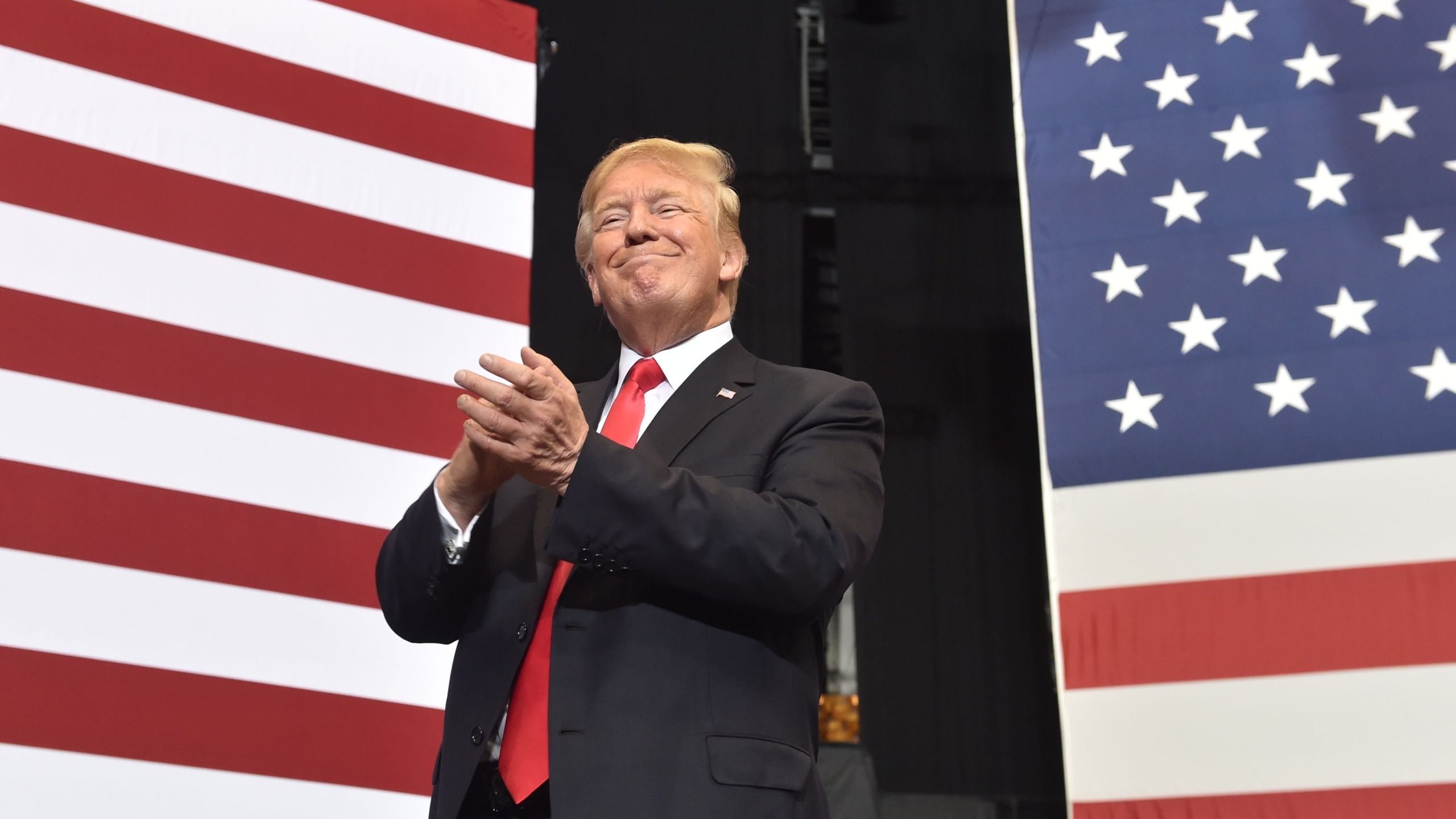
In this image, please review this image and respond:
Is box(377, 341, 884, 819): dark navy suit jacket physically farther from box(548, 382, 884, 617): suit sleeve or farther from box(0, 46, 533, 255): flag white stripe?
box(0, 46, 533, 255): flag white stripe

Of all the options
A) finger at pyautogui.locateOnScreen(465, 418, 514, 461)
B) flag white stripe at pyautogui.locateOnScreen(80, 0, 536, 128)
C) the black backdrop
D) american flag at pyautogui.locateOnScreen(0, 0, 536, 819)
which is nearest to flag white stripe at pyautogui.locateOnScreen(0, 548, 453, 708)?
american flag at pyautogui.locateOnScreen(0, 0, 536, 819)

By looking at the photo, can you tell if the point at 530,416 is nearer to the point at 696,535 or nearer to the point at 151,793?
the point at 696,535

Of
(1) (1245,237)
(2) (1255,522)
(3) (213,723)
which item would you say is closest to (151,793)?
(3) (213,723)

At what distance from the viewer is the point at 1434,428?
116 inches

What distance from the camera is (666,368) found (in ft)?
4.97

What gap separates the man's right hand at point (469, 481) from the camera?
1314 mm

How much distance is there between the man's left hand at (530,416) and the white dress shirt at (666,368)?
0.19m

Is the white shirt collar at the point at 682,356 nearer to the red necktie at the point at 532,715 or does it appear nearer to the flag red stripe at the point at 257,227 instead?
the red necktie at the point at 532,715

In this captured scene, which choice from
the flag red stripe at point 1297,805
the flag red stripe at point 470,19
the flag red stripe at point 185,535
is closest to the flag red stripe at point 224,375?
the flag red stripe at point 185,535

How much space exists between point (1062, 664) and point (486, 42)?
198cm

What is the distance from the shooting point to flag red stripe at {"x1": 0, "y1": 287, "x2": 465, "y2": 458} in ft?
8.14

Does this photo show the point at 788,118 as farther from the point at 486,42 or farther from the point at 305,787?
the point at 305,787

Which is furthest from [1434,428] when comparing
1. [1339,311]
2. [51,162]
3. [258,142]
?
[51,162]

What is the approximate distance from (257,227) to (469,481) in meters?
1.66
